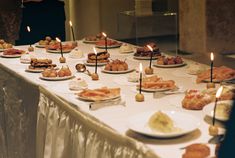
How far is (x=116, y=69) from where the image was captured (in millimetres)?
2398

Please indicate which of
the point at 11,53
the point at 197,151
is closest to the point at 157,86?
the point at 197,151

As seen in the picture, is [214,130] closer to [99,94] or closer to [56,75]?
[99,94]

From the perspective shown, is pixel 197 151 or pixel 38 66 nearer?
pixel 197 151

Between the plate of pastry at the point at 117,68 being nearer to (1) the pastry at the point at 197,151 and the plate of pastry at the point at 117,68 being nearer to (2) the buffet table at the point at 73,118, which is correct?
(2) the buffet table at the point at 73,118

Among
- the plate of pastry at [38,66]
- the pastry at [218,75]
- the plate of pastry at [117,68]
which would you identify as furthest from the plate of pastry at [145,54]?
the pastry at [218,75]

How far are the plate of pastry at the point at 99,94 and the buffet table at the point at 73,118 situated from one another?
3 cm

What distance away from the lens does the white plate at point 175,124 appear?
52.2 inches

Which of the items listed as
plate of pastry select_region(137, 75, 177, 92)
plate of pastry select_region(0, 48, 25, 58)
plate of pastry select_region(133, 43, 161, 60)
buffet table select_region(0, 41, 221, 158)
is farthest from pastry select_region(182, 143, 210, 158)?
plate of pastry select_region(0, 48, 25, 58)

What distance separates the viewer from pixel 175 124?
1402 millimetres

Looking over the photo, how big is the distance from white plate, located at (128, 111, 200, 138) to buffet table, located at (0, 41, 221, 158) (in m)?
0.02

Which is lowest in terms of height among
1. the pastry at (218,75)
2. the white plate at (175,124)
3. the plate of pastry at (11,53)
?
the white plate at (175,124)

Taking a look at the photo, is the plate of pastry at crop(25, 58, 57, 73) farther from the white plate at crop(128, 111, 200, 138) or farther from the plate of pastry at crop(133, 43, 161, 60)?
the white plate at crop(128, 111, 200, 138)

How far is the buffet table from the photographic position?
1379mm

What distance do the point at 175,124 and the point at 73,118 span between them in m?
0.51
